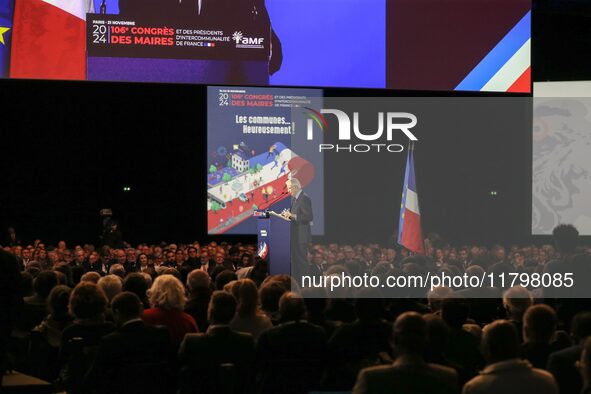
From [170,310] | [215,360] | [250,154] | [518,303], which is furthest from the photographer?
[250,154]

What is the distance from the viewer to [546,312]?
153 inches

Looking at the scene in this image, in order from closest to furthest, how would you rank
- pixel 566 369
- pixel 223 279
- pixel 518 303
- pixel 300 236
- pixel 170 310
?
1. pixel 566 369
2. pixel 170 310
3. pixel 518 303
4. pixel 223 279
5. pixel 300 236

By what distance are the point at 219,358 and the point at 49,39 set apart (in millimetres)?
6889

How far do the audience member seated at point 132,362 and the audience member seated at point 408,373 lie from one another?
44.7 inches

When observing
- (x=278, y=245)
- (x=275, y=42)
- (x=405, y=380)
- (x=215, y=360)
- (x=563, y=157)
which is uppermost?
(x=275, y=42)

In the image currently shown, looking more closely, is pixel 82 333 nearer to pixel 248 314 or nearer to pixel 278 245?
pixel 248 314

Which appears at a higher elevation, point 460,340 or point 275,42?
point 275,42

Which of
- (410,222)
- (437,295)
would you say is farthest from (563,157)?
(437,295)

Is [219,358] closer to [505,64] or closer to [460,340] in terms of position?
[460,340]

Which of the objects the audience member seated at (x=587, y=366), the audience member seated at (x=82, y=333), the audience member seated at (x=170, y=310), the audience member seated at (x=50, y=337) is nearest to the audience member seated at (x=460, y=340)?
the audience member seated at (x=587, y=366)

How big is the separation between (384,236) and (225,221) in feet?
8.17

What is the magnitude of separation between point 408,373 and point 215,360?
1203mm

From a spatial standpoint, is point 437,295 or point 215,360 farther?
point 437,295

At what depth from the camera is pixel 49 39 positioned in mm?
9719
